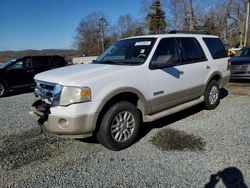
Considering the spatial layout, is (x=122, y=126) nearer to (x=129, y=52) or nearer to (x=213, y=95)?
(x=129, y=52)

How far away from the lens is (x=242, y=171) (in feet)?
9.82

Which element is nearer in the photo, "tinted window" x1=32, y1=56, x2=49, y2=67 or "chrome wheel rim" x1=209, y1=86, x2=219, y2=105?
"chrome wheel rim" x1=209, y1=86, x2=219, y2=105

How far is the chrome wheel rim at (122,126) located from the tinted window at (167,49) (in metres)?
1.18

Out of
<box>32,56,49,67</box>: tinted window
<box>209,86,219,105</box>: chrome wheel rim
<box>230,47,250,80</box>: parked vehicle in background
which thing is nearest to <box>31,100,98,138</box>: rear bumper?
<box>209,86,219,105</box>: chrome wheel rim

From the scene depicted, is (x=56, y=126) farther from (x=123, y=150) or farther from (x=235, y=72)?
(x=235, y=72)

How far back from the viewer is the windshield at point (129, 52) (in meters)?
4.14

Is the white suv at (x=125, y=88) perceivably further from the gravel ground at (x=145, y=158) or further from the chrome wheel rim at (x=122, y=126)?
the gravel ground at (x=145, y=158)

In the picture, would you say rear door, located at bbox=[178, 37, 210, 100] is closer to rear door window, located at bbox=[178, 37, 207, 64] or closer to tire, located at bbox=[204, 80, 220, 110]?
rear door window, located at bbox=[178, 37, 207, 64]

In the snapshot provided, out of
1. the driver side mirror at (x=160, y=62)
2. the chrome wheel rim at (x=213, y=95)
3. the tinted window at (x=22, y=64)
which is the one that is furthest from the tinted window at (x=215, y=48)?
the tinted window at (x=22, y=64)

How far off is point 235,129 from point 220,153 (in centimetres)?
121

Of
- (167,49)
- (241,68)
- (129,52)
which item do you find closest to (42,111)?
(129,52)

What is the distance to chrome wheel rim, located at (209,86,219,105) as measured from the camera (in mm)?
5684

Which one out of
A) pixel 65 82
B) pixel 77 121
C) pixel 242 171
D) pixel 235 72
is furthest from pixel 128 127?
pixel 235 72

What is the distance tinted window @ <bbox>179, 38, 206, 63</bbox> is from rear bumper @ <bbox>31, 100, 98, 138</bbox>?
97.6 inches
